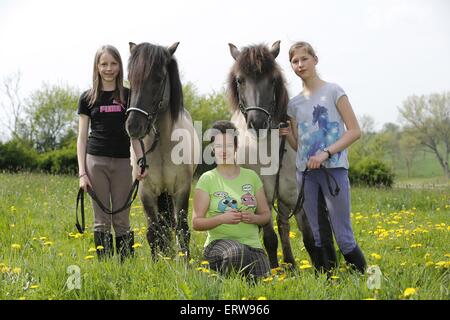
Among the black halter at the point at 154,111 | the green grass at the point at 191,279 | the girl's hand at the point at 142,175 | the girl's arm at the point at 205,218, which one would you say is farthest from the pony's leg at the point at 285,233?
the black halter at the point at 154,111

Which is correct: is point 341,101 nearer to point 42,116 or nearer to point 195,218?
point 195,218

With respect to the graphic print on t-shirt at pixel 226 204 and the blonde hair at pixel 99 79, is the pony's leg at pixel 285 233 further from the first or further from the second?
the blonde hair at pixel 99 79

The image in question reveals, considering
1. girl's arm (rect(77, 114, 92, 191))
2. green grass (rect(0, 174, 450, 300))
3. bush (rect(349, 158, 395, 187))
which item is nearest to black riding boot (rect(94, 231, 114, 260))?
green grass (rect(0, 174, 450, 300))

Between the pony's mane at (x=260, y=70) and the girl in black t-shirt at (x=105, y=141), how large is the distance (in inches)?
43.3

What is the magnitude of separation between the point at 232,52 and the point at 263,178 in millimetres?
1193

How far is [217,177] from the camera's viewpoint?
12.4 feet

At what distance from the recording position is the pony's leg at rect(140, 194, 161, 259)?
14.3 feet

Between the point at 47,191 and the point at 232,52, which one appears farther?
the point at 47,191

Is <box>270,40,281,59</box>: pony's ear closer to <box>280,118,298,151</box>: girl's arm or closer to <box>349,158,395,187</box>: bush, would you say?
<box>280,118,298,151</box>: girl's arm

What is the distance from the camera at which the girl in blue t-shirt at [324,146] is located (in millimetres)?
3566

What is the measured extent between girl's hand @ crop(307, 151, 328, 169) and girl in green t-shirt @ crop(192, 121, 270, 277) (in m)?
0.53

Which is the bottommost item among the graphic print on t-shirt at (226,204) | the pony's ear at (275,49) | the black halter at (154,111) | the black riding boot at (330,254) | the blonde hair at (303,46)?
the black riding boot at (330,254)

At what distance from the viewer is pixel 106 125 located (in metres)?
4.21
